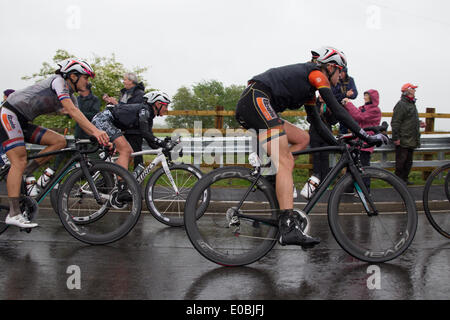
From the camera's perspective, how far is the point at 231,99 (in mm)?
53094

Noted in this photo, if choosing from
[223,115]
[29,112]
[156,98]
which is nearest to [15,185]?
[29,112]

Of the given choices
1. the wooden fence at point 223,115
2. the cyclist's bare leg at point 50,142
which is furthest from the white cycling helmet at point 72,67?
the wooden fence at point 223,115

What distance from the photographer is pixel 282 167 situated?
4508mm

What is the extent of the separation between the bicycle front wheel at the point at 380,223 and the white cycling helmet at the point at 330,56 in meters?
1.05

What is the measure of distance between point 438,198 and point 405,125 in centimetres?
519

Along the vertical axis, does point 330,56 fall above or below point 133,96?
above

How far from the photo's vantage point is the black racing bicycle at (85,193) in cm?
534

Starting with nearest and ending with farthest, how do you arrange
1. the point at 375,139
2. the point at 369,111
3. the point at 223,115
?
the point at 375,139 → the point at 369,111 → the point at 223,115

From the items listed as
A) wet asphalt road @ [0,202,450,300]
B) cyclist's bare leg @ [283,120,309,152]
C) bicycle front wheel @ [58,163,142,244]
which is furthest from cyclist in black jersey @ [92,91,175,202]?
cyclist's bare leg @ [283,120,309,152]

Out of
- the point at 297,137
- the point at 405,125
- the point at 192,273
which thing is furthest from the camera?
the point at 405,125

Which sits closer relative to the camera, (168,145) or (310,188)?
(310,188)

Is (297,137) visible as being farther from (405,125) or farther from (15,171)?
(405,125)

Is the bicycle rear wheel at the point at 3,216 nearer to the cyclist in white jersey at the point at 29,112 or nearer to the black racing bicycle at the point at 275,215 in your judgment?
the cyclist in white jersey at the point at 29,112
